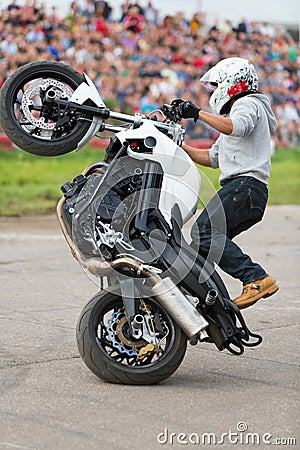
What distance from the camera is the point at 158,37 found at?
22844 millimetres

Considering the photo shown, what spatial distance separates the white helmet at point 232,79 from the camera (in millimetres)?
5758

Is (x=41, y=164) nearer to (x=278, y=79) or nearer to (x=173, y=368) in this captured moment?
(x=278, y=79)

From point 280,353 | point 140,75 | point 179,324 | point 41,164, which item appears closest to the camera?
point 179,324

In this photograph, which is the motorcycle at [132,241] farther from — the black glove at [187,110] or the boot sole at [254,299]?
the boot sole at [254,299]

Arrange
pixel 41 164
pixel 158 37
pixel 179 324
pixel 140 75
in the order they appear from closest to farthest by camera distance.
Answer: pixel 179 324, pixel 41 164, pixel 140 75, pixel 158 37

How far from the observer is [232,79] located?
18.9 ft

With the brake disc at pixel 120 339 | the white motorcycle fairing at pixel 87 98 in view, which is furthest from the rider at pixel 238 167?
the brake disc at pixel 120 339

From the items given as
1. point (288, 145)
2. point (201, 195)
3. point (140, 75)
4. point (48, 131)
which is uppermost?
point (48, 131)

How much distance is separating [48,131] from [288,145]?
18786 millimetres

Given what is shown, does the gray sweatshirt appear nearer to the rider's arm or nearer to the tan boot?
the rider's arm

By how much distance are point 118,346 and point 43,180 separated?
11.6m

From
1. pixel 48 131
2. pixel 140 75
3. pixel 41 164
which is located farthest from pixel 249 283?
pixel 140 75

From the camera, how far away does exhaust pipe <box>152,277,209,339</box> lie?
5094 mm

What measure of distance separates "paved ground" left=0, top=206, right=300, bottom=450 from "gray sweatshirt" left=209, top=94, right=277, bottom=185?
1.29 m
